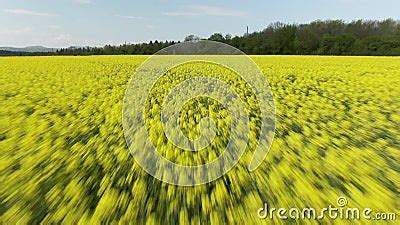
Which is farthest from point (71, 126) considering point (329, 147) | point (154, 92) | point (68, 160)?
point (329, 147)

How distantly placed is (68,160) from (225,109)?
101 inches

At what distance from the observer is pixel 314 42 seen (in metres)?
38.1

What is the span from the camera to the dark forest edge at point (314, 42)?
3403 centimetres

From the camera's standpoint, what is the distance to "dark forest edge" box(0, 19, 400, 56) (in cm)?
3403

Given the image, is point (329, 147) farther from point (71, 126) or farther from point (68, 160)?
point (71, 126)

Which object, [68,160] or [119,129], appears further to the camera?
[119,129]

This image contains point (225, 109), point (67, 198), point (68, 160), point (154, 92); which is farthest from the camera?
point (154, 92)

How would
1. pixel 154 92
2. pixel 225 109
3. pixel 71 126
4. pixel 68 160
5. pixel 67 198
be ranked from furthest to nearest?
pixel 154 92, pixel 225 109, pixel 71 126, pixel 68 160, pixel 67 198

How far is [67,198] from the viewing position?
5.90 feet

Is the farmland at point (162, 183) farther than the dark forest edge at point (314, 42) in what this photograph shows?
No

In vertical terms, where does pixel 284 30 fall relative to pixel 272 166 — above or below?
above

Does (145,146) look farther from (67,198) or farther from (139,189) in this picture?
(67,198)

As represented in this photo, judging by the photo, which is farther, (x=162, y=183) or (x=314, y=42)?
(x=314, y=42)

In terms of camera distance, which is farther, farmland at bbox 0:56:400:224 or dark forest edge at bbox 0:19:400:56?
dark forest edge at bbox 0:19:400:56
